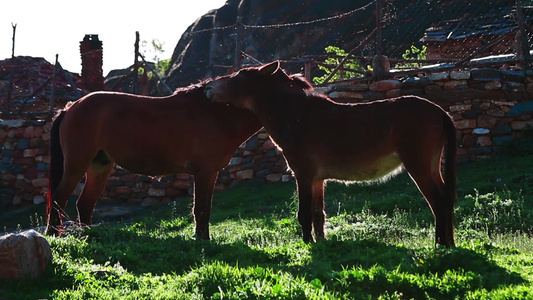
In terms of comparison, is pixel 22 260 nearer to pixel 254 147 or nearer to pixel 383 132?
pixel 383 132

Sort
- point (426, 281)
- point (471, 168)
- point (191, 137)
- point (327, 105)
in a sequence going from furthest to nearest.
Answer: point (471, 168), point (191, 137), point (327, 105), point (426, 281)

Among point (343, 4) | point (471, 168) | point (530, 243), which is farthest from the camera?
point (343, 4)

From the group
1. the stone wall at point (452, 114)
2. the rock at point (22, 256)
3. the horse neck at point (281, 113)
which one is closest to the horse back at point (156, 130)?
the horse neck at point (281, 113)

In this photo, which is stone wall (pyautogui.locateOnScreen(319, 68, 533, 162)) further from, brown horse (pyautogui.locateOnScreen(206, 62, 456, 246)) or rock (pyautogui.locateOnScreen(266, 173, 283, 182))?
brown horse (pyautogui.locateOnScreen(206, 62, 456, 246))

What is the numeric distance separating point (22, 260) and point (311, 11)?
35775 millimetres

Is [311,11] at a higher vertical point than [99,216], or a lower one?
higher

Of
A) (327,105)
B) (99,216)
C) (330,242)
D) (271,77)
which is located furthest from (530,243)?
(99,216)

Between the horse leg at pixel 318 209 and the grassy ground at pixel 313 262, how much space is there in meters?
0.36

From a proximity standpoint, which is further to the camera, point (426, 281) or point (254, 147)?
point (254, 147)

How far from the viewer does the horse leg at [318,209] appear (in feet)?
25.0

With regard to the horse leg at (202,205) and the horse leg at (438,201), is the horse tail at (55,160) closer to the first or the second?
the horse leg at (202,205)

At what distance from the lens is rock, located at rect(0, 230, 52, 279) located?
495 centimetres

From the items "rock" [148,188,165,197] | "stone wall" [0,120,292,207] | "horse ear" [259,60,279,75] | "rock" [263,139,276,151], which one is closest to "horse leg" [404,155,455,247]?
"horse ear" [259,60,279,75]

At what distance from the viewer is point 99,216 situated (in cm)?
1376
